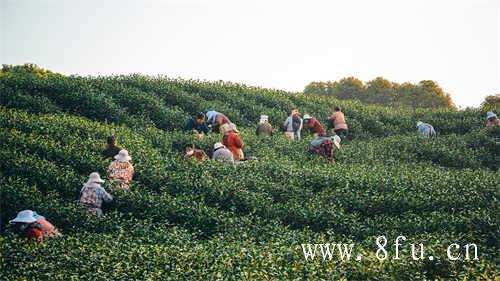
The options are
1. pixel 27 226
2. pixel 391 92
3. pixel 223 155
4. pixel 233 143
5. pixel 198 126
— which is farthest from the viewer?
pixel 391 92

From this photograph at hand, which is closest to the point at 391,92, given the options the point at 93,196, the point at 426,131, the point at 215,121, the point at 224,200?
the point at 426,131

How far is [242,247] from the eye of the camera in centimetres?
1744

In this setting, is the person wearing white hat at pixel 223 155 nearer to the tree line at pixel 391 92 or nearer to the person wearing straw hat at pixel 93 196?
the person wearing straw hat at pixel 93 196

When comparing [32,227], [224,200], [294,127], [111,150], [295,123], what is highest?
[295,123]

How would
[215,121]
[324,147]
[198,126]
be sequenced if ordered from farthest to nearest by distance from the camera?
[215,121] < [198,126] < [324,147]

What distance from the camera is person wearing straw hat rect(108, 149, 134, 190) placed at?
2342 centimetres

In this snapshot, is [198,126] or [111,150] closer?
[111,150]

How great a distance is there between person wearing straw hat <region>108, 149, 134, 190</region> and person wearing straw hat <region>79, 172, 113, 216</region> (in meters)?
1.39

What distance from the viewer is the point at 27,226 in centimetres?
1873

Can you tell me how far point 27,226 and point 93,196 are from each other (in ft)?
10.1

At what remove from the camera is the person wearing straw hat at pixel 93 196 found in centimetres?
2142

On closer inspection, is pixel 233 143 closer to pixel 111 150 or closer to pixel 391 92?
pixel 111 150

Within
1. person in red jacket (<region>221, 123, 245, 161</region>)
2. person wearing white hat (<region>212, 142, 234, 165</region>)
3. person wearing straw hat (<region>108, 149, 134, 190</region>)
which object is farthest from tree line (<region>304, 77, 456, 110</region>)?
person wearing straw hat (<region>108, 149, 134, 190</region>)

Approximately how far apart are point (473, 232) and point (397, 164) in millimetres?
11023
